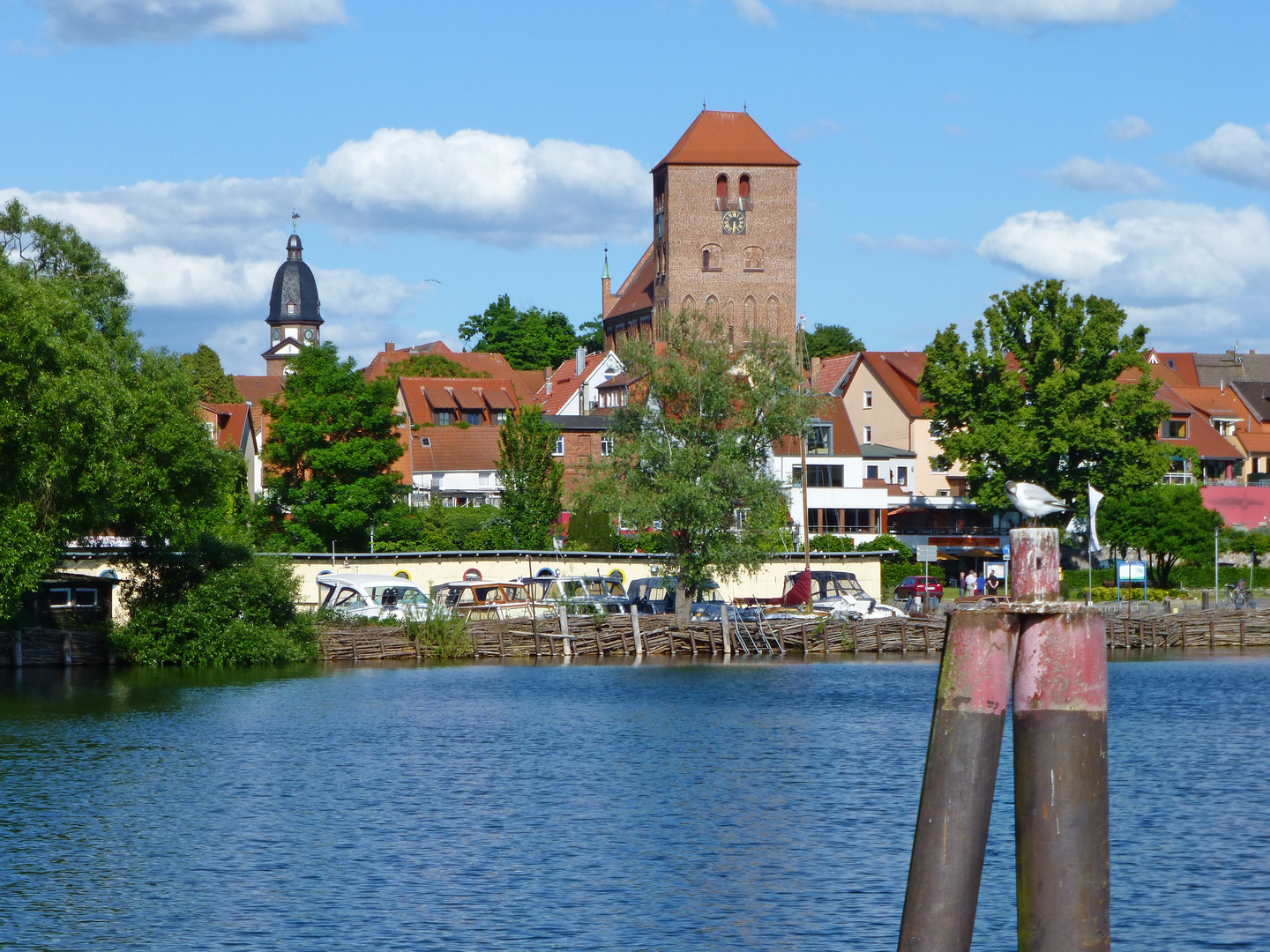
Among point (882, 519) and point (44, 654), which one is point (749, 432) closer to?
point (44, 654)

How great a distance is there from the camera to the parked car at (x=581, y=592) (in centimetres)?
5944

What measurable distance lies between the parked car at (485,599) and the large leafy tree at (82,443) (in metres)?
13.4

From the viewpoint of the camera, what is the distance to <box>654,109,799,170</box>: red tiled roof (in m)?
118

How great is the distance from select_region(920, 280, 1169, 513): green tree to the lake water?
1590 inches

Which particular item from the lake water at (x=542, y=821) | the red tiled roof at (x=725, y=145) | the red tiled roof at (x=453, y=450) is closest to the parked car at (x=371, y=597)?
the lake water at (x=542, y=821)

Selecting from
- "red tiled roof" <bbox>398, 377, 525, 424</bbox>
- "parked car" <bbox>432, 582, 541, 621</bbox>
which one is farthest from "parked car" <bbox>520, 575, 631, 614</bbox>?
"red tiled roof" <bbox>398, 377, 525, 424</bbox>

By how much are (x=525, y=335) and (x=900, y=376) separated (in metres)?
55.1

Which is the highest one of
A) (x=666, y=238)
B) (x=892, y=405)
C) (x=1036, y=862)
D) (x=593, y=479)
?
(x=666, y=238)

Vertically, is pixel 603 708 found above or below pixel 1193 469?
below

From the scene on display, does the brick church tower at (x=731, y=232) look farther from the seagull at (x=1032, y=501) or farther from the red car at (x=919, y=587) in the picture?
the seagull at (x=1032, y=501)

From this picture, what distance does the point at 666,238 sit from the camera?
385 feet

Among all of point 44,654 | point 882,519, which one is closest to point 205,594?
point 44,654

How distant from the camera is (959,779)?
8.02m

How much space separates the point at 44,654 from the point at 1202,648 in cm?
4265
